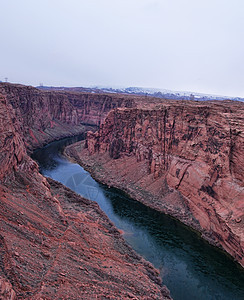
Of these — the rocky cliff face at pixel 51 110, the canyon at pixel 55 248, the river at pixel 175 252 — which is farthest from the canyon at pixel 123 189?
the rocky cliff face at pixel 51 110

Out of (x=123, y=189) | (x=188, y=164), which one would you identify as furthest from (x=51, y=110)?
(x=188, y=164)

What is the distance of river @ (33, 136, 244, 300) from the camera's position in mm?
23328

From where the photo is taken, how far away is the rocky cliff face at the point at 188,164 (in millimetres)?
30047

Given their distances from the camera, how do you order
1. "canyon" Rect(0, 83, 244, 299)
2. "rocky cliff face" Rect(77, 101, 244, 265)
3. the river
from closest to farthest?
1. "canyon" Rect(0, 83, 244, 299)
2. the river
3. "rocky cliff face" Rect(77, 101, 244, 265)

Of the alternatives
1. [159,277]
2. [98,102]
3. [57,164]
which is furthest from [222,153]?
[98,102]

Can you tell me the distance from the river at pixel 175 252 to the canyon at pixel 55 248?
107 inches

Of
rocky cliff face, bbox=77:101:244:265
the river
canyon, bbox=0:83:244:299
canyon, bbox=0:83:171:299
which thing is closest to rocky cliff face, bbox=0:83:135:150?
canyon, bbox=0:83:244:299

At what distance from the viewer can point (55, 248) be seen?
2041cm

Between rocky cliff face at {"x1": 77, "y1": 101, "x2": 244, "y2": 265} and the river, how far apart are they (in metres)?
1.69

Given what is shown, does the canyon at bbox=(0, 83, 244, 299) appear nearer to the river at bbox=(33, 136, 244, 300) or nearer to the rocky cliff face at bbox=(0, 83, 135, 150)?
the river at bbox=(33, 136, 244, 300)

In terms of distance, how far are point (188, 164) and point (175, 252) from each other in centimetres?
1471

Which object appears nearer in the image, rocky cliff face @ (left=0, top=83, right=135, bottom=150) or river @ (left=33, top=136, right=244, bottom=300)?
river @ (left=33, top=136, right=244, bottom=300)

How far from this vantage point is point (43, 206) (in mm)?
24797

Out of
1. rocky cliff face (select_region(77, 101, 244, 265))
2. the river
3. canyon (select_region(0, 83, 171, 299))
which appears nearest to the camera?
canyon (select_region(0, 83, 171, 299))
